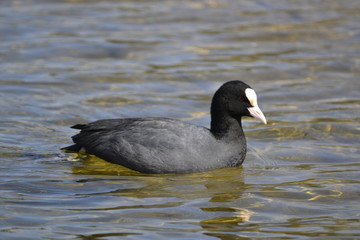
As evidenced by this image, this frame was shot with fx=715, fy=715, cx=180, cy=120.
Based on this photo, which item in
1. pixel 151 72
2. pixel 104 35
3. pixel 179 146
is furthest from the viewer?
pixel 104 35

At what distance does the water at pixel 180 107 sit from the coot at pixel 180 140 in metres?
0.13

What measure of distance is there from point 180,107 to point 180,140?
2.28 meters

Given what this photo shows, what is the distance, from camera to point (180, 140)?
6461 millimetres

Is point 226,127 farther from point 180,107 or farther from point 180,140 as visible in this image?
point 180,107

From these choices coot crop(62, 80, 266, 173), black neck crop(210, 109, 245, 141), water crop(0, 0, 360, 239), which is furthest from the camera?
black neck crop(210, 109, 245, 141)

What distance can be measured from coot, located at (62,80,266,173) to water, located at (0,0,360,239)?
128mm

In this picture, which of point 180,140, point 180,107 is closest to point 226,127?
point 180,140

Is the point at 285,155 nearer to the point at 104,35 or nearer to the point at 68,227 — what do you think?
the point at 68,227

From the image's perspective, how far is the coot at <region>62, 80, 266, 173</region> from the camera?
21.0 ft

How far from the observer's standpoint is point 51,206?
17.9ft

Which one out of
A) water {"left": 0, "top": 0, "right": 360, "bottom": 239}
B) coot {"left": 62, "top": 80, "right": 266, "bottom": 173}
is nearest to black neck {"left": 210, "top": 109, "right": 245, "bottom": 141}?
coot {"left": 62, "top": 80, "right": 266, "bottom": 173}

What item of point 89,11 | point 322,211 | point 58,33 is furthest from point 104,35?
point 322,211

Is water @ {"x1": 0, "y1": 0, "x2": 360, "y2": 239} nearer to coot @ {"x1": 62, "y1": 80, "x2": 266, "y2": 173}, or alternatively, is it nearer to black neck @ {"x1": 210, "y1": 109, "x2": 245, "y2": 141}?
coot @ {"x1": 62, "y1": 80, "x2": 266, "y2": 173}

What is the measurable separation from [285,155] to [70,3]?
7.63 m
